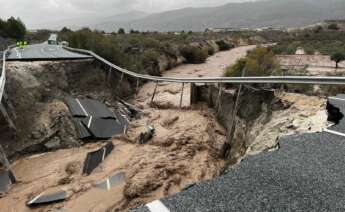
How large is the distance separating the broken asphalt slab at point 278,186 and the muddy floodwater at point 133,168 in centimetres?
588

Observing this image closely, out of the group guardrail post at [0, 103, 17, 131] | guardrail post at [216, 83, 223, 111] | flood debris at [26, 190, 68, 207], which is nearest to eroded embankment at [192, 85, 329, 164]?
guardrail post at [216, 83, 223, 111]

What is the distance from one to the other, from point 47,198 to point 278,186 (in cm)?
950

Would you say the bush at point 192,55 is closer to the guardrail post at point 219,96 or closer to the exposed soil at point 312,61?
the exposed soil at point 312,61

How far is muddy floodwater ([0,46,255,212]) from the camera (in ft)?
38.4

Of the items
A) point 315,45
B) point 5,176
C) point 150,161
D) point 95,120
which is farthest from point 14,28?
point 315,45

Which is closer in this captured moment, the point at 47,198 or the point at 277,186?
the point at 277,186

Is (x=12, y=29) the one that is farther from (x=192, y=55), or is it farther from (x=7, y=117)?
(x=7, y=117)

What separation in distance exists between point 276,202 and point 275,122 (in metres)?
6.20

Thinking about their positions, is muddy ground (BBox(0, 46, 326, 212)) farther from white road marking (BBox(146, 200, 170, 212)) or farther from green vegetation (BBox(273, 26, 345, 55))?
green vegetation (BBox(273, 26, 345, 55))

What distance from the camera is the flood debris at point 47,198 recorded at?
11906 mm

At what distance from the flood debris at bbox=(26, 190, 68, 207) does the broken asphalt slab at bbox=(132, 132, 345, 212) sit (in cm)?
833

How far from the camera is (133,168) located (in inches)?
545

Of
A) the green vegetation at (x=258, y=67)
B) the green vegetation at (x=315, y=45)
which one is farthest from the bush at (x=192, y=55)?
the green vegetation at (x=258, y=67)

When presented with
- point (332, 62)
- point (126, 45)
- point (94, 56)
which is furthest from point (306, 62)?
point (94, 56)
